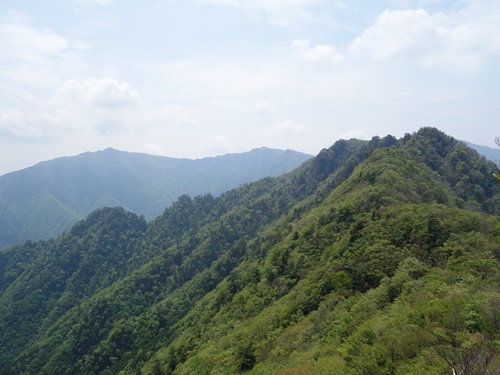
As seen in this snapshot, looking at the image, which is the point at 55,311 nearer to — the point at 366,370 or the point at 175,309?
the point at 175,309

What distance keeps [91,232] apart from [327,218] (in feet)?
530

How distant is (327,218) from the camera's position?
5838 centimetres

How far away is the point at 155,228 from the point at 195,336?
452 feet

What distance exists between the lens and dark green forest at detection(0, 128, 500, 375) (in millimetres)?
20594

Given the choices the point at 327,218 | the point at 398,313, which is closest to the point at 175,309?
the point at 327,218

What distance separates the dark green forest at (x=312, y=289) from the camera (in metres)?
20.6

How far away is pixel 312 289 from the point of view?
39562mm

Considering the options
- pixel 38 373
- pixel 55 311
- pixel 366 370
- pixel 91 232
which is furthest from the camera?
pixel 91 232

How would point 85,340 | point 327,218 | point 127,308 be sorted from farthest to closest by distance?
1. point 127,308
2. point 85,340
3. point 327,218

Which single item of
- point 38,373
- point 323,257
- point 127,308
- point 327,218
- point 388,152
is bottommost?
point 38,373

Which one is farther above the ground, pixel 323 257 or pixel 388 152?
pixel 388 152

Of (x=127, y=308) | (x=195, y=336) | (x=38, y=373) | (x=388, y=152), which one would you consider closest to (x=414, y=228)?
(x=195, y=336)

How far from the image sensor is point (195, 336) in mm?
59438

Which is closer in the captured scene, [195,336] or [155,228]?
[195,336]
